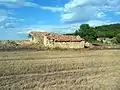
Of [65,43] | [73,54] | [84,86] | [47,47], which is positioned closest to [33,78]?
[84,86]

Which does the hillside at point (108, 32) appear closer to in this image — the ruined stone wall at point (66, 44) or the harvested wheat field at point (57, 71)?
the ruined stone wall at point (66, 44)

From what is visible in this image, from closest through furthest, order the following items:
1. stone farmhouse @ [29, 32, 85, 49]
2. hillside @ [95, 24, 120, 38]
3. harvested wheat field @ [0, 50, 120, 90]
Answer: harvested wheat field @ [0, 50, 120, 90] < stone farmhouse @ [29, 32, 85, 49] < hillside @ [95, 24, 120, 38]

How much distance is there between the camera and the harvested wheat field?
14336 mm

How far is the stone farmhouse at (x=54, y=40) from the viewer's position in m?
22.3

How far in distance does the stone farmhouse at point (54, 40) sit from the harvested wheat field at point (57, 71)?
2673mm

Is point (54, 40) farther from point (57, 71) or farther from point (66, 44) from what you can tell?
point (57, 71)

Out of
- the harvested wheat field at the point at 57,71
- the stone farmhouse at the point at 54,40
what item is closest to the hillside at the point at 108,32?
the stone farmhouse at the point at 54,40

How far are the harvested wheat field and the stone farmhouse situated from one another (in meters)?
2.67

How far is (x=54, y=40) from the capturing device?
884 inches

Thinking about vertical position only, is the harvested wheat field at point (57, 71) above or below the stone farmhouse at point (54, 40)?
below

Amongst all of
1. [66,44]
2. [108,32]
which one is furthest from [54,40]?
[108,32]

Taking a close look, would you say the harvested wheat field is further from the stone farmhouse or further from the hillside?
the hillside

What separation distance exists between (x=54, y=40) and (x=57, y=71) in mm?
6610

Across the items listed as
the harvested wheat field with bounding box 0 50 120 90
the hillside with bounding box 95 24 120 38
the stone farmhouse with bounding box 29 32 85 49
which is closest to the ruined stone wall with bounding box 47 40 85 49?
the stone farmhouse with bounding box 29 32 85 49
